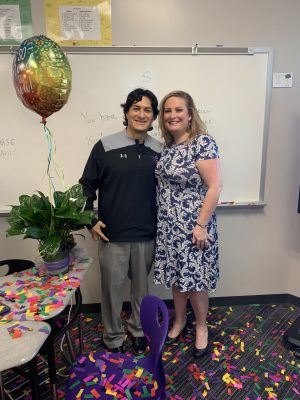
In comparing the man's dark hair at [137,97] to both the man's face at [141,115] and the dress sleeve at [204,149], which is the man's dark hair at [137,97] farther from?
the dress sleeve at [204,149]

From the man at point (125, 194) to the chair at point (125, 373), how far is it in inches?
20.7

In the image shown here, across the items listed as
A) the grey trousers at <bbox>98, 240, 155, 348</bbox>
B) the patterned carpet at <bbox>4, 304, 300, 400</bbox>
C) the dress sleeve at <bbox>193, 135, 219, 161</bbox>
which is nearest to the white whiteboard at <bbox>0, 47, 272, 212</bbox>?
the dress sleeve at <bbox>193, 135, 219, 161</bbox>

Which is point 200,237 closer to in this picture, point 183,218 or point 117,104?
point 183,218

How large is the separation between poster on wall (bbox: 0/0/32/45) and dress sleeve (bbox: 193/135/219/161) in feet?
4.28

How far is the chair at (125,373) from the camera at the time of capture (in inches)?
43.5

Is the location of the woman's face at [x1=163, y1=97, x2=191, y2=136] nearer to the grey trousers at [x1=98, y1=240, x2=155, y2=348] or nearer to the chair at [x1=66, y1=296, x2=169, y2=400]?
the grey trousers at [x1=98, y1=240, x2=155, y2=348]

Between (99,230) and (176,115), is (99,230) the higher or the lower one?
the lower one

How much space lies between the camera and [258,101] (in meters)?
2.07

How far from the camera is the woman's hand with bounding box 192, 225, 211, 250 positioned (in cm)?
165

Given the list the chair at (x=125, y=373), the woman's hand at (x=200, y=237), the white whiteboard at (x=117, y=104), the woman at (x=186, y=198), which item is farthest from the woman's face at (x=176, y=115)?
the chair at (x=125, y=373)

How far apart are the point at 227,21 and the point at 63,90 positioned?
1.30m

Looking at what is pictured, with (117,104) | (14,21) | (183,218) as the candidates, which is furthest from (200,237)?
(14,21)

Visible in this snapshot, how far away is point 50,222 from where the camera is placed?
1353mm

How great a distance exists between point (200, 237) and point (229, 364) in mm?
833
